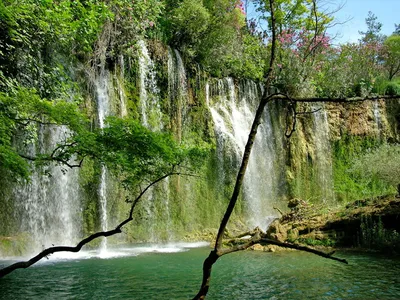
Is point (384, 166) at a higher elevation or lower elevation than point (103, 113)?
lower

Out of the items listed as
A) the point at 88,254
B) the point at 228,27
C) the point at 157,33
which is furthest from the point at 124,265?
the point at 228,27

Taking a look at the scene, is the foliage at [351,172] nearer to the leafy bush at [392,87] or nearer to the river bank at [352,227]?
the leafy bush at [392,87]

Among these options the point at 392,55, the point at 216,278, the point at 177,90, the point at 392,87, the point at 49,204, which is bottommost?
the point at 216,278

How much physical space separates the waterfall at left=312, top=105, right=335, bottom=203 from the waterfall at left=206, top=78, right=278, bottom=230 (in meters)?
3.42

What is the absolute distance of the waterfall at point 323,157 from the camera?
2438cm

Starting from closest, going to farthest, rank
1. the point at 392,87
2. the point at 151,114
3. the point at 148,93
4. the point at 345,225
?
the point at 345,225 → the point at 151,114 → the point at 148,93 → the point at 392,87

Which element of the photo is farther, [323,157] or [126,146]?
[323,157]

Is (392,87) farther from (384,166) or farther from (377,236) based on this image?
(377,236)

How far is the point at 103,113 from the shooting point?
54.6 feet

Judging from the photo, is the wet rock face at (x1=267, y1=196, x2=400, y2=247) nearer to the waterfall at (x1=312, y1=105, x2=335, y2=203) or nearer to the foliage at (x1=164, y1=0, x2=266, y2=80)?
the waterfall at (x1=312, y1=105, x2=335, y2=203)

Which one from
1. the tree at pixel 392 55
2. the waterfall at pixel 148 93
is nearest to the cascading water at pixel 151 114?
the waterfall at pixel 148 93

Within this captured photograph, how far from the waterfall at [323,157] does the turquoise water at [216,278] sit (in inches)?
479

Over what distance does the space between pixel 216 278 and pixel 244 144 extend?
12.7 m

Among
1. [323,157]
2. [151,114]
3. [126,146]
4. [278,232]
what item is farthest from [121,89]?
[323,157]
